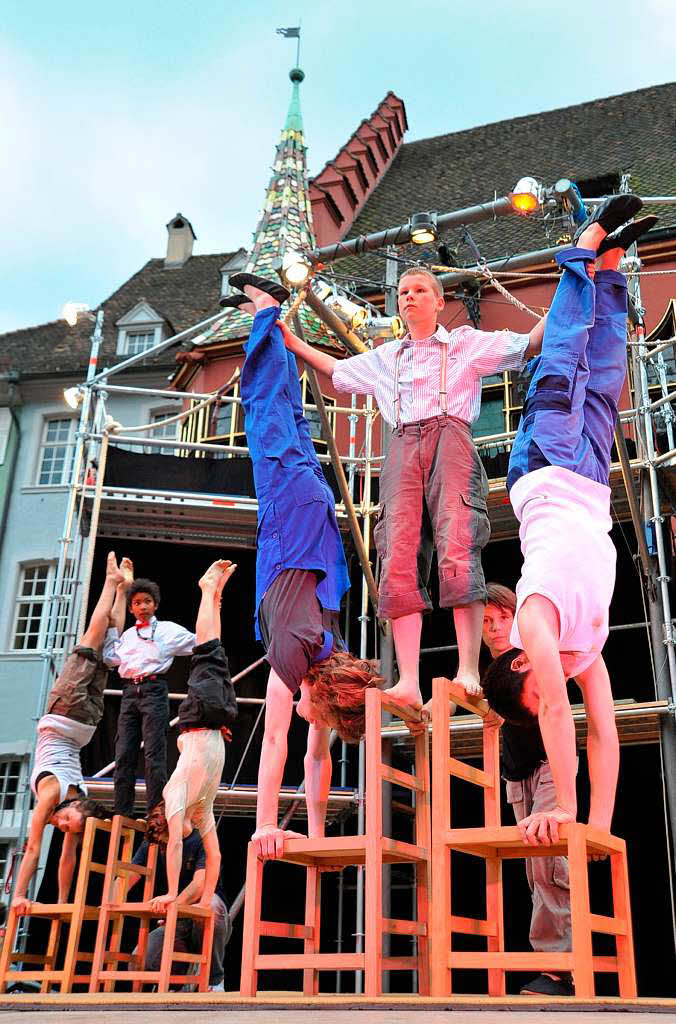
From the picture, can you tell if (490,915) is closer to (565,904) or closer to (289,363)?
(565,904)

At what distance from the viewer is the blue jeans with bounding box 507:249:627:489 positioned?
445 cm

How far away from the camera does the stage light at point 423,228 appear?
903 centimetres

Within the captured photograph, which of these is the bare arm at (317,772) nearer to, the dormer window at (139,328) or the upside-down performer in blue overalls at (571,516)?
the upside-down performer in blue overalls at (571,516)

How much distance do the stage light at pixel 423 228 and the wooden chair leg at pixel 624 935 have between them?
5984 millimetres

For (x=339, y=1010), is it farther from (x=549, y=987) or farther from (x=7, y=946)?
(x=7, y=946)

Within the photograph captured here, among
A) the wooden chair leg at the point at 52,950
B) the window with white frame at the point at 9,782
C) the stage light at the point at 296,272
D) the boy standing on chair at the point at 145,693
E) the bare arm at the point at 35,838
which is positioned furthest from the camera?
the window with white frame at the point at 9,782

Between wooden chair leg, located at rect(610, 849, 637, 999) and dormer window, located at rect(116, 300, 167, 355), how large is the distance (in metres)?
20.2

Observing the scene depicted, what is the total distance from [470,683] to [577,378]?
4.36 ft

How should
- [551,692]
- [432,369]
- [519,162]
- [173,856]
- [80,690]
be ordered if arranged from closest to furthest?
[551,692], [432,369], [173,856], [80,690], [519,162]

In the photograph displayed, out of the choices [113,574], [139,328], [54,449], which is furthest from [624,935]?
[139,328]

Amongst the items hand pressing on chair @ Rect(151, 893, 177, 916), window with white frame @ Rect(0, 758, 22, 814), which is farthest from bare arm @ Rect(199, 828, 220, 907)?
window with white frame @ Rect(0, 758, 22, 814)

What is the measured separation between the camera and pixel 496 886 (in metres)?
4.35

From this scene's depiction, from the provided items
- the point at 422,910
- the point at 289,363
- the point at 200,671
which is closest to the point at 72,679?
the point at 200,671

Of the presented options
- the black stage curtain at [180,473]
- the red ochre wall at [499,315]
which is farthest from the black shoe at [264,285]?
the red ochre wall at [499,315]
